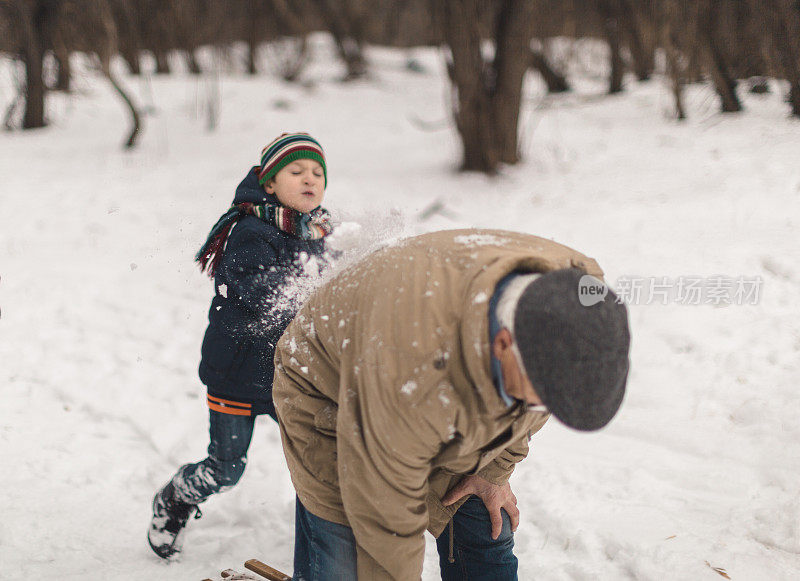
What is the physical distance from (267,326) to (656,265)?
2.77m

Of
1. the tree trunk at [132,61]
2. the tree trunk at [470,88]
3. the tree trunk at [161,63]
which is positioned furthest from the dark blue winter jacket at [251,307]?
the tree trunk at [161,63]

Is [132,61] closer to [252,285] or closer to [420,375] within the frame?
[252,285]

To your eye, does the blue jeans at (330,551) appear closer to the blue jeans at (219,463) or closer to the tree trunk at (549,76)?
the blue jeans at (219,463)

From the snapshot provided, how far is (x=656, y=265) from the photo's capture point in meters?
3.96

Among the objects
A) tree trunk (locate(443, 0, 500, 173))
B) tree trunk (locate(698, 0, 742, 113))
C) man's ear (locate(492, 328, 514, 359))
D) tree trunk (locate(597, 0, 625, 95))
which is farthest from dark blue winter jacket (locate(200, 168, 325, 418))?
tree trunk (locate(597, 0, 625, 95))

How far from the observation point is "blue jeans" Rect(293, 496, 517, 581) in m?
1.36

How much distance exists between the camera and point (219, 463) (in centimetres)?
209

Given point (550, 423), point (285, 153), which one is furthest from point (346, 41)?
point (285, 153)

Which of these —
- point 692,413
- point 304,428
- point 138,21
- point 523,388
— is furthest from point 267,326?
point 138,21

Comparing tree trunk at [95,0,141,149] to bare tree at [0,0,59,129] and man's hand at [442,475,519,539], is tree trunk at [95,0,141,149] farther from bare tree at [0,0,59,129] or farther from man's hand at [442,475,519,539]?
man's hand at [442,475,519,539]

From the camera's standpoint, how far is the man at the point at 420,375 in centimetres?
101

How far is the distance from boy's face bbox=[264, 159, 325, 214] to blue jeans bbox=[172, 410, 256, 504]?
2.31ft

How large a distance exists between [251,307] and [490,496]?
89 centimetres

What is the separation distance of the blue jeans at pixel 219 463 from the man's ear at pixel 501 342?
1.23 m
